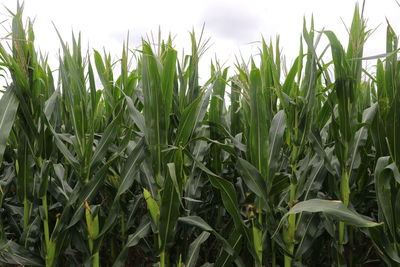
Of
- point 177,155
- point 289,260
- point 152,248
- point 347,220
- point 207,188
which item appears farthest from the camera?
point 207,188

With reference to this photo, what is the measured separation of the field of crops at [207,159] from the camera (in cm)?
177

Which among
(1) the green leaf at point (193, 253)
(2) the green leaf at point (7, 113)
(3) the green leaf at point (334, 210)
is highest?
(2) the green leaf at point (7, 113)

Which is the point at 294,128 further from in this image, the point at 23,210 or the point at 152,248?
the point at 23,210

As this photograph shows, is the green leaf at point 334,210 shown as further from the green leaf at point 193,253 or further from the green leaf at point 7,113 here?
the green leaf at point 7,113

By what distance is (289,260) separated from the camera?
6.06ft

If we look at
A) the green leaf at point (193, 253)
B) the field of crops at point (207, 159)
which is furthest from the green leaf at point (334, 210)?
the green leaf at point (193, 253)

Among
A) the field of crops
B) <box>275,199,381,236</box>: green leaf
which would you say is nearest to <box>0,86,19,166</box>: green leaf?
the field of crops

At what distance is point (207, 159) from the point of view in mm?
2197

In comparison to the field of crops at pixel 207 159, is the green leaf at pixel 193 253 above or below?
below

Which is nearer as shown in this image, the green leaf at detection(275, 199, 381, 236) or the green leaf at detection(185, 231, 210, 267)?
the green leaf at detection(275, 199, 381, 236)

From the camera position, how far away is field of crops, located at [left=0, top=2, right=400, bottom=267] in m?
1.77

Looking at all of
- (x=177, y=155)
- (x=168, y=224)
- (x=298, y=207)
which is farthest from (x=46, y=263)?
(x=298, y=207)

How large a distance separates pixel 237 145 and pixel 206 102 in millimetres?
Answer: 250

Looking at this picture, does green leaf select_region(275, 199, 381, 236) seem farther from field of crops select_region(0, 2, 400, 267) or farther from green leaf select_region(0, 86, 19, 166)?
green leaf select_region(0, 86, 19, 166)
